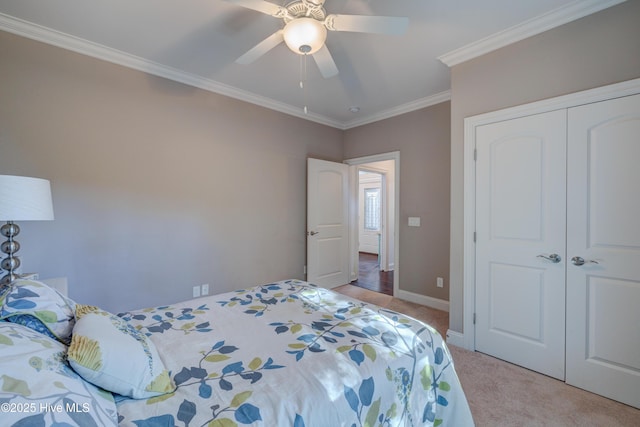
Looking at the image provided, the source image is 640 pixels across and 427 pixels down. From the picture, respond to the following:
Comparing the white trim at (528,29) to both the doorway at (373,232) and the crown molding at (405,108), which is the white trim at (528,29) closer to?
the crown molding at (405,108)

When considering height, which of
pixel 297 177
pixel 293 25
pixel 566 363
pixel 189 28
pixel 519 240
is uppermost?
pixel 189 28

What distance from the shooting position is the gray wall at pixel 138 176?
2.20 m

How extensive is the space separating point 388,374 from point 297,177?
3.15 m

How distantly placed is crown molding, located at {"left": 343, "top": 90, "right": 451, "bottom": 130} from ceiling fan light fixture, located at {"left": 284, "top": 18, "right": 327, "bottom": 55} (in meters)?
2.25

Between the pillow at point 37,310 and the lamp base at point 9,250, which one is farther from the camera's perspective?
the lamp base at point 9,250

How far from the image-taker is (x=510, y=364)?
2.24 metres

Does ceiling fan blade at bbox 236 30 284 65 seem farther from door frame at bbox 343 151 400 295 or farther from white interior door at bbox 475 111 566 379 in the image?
door frame at bbox 343 151 400 295

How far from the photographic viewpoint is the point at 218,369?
104cm

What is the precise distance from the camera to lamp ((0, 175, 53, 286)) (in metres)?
1.59

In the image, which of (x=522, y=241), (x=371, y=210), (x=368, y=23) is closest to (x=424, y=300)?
(x=522, y=241)

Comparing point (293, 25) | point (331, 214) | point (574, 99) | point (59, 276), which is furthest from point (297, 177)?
point (574, 99)

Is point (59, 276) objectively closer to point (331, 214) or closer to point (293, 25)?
point (293, 25)

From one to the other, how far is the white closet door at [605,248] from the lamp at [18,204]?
361 centimetres

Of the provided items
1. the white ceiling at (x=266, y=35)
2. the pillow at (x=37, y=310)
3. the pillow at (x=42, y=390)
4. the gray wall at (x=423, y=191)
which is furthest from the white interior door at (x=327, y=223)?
the pillow at (x=42, y=390)
